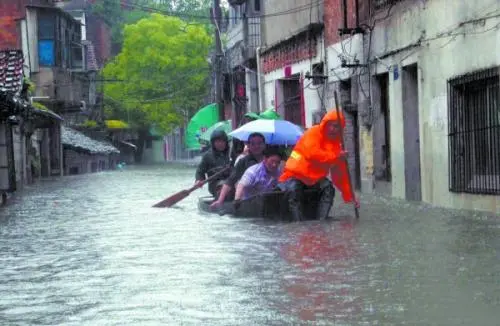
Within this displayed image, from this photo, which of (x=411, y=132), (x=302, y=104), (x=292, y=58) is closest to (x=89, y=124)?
(x=292, y=58)

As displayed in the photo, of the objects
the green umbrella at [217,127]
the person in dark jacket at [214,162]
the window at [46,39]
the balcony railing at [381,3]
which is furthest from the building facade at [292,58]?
the window at [46,39]

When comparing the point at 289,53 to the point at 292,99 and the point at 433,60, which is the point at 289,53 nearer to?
the point at 292,99

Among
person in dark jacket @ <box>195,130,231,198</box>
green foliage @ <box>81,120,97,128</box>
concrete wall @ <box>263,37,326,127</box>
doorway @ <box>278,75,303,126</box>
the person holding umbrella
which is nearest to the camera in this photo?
the person holding umbrella

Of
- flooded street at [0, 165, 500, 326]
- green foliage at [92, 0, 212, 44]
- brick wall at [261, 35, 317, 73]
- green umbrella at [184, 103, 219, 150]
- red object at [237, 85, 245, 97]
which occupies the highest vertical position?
green foliage at [92, 0, 212, 44]

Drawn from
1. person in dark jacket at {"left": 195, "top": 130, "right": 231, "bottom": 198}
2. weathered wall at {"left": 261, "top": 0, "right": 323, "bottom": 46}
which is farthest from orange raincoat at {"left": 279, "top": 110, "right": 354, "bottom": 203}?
weathered wall at {"left": 261, "top": 0, "right": 323, "bottom": 46}

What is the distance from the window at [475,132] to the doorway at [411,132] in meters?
2.52

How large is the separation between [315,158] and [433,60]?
4.32 meters

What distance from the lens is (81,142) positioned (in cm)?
4938

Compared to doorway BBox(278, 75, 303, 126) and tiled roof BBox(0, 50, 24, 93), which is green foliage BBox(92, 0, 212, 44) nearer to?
tiled roof BBox(0, 50, 24, 93)

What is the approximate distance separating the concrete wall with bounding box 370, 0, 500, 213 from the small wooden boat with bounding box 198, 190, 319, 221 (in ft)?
9.09

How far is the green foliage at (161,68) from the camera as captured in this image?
6188 cm

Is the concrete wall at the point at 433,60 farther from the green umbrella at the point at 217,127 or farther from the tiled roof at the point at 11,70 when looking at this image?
the green umbrella at the point at 217,127

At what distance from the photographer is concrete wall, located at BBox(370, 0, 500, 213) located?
14.4 metres

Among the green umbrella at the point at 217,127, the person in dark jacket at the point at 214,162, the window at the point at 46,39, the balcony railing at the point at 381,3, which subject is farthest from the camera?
the window at the point at 46,39
